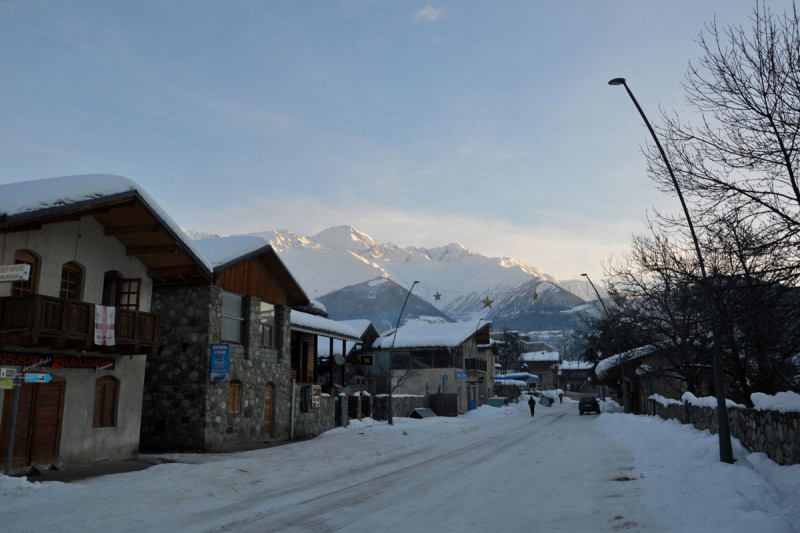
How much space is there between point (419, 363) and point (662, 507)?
4703cm

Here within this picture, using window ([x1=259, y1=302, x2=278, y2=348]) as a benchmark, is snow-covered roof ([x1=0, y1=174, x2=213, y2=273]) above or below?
above

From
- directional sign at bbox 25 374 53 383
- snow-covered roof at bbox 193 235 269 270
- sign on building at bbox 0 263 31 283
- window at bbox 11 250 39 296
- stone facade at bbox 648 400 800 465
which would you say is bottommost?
stone facade at bbox 648 400 800 465

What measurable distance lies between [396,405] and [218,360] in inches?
850

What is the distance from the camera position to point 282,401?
88.6 feet

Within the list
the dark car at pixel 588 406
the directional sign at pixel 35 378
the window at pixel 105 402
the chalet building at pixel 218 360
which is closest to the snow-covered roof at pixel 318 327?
the chalet building at pixel 218 360

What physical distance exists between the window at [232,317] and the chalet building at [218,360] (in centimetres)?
4

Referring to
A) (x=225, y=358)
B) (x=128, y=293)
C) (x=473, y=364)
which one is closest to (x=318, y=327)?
(x=225, y=358)

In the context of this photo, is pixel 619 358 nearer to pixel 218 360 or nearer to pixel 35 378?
pixel 218 360

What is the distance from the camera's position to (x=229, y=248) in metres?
24.2

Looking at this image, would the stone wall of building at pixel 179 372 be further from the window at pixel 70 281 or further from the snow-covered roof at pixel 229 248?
the window at pixel 70 281

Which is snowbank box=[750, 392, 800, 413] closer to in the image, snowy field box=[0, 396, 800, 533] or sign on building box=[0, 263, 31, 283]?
snowy field box=[0, 396, 800, 533]

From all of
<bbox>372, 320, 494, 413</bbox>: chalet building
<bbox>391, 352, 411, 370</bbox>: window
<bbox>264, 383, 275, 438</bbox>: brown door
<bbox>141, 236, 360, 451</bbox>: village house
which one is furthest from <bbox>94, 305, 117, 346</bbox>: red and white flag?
<bbox>391, 352, 411, 370</bbox>: window

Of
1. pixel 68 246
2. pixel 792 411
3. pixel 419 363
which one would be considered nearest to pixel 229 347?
pixel 68 246

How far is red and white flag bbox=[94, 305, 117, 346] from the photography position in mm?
15953
